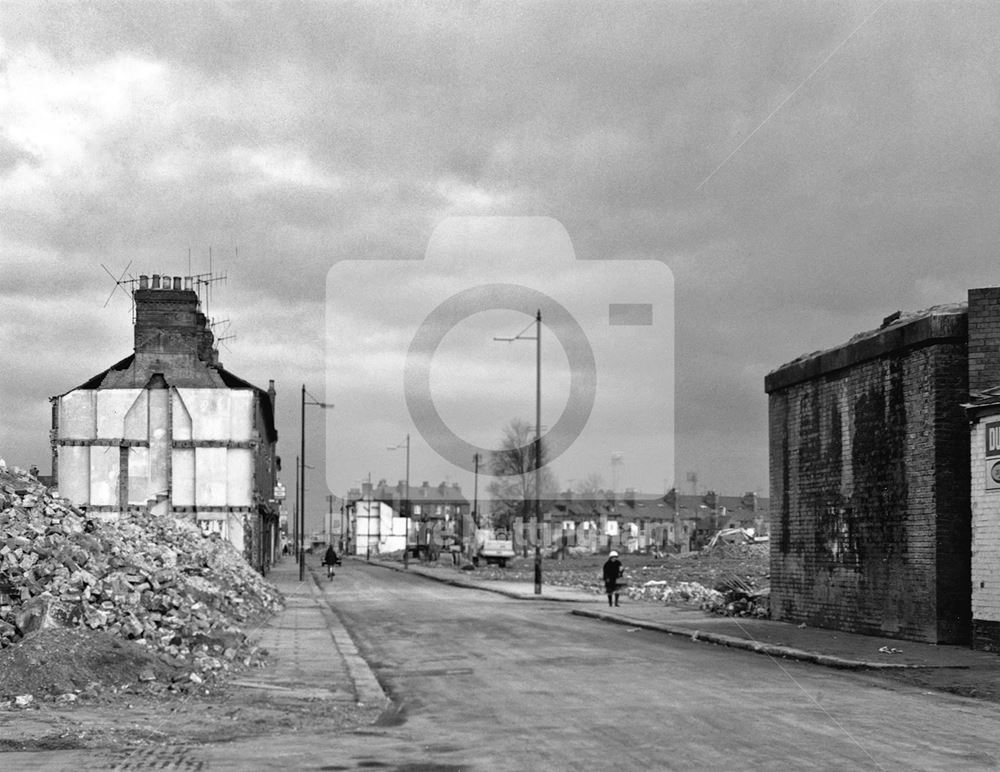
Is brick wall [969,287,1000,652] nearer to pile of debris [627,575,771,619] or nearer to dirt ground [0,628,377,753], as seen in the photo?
pile of debris [627,575,771,619]

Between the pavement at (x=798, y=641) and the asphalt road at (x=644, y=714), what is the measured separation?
1.81 feet

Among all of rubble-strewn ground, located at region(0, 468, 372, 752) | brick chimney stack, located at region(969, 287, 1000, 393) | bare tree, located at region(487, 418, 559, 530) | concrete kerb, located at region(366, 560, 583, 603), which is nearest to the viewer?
rubble-strewn ground, located at region(0, 468, 372, 752)

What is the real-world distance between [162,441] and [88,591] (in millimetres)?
37668

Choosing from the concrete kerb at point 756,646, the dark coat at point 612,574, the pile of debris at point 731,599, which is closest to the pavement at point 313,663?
the concrete kerb at point 756,646

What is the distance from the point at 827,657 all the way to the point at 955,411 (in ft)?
15.4

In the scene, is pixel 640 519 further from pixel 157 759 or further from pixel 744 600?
pixel 157 759

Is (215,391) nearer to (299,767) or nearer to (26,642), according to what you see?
(26,642)

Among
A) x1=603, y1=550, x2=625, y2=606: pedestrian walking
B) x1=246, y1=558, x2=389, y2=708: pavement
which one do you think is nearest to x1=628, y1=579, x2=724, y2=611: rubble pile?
x1=603, y1=550, x2=625, y2=606: pedestrian walking

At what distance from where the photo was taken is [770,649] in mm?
18234

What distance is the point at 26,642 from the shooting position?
1288 cm

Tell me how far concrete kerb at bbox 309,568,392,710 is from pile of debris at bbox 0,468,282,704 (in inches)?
57.6

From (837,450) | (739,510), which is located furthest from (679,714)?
(739,510)

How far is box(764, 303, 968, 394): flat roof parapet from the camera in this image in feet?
61.9

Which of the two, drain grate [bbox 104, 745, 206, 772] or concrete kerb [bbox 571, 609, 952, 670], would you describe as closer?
drain grate [bbox 104, 745, 206, 772]
